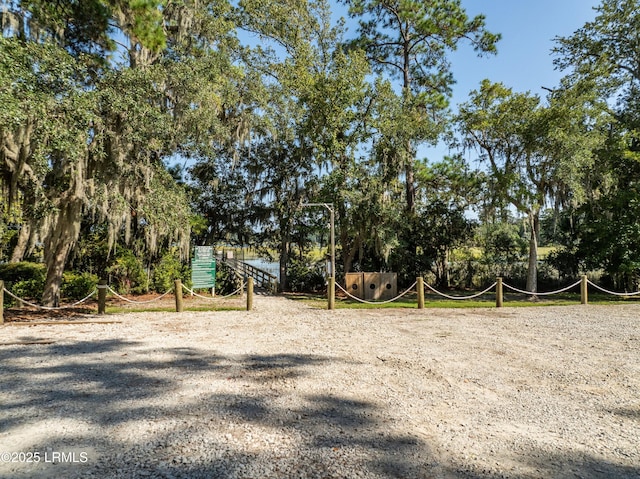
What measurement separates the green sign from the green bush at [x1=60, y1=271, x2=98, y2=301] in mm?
3265

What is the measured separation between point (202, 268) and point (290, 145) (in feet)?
23.9

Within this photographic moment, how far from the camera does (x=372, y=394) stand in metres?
3.87

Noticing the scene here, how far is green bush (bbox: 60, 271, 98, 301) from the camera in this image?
12.1 m

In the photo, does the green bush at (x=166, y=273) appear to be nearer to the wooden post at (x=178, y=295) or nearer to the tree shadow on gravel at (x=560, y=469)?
the wooden post at (x=178, y=295)

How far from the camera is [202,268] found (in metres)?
13.1

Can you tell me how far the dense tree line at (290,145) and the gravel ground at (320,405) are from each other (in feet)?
14.1

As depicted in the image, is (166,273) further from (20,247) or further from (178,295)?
(178,295)

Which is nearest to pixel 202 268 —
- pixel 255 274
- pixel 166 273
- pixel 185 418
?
pixel 166 273

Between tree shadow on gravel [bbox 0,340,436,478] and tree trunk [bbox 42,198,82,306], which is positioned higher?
tree trunk [bbox 42,198,82,306]

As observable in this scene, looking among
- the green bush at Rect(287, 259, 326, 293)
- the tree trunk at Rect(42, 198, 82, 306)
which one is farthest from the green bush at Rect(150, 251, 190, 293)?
the green bush at Rect(287, 259, 326, 293)

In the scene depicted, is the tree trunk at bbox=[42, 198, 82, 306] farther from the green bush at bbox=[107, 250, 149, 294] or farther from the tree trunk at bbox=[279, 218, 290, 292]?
the tree trunk at bbox=[279, 218, 290, 292]

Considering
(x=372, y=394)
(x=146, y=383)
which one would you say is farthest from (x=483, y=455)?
(x=146, y=383)

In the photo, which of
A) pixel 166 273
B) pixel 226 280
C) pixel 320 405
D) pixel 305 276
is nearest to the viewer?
pixel 320 405

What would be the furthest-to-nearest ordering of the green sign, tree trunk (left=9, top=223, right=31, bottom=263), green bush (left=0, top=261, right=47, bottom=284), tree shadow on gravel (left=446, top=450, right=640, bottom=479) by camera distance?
1. the green sign
2. tree trunk (left=9, top=223, right=31, bottom=263)
3. green bush (left=0, top=261, right=47, bottom=284)
4. tree shadow on gravel (left=446, top=450, right=640, bottom=479)
